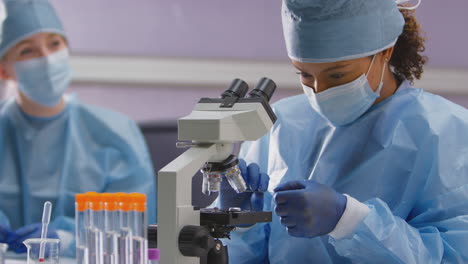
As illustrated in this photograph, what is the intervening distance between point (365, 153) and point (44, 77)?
1.44 m

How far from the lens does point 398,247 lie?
1430 millimetres

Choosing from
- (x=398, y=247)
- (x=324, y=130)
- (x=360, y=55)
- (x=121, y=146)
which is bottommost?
(x=121, y=146)

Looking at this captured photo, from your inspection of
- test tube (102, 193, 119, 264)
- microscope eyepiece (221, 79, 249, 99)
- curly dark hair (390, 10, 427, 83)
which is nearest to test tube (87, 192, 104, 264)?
test tube (102, 193, 119, 264)

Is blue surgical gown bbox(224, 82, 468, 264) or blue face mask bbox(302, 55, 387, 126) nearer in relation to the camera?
blue surgical gown bbox(224, 82, 468, 264)

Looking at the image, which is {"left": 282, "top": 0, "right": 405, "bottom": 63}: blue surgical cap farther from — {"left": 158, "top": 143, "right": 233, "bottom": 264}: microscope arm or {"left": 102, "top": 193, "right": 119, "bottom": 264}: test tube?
{"left": 102, "top": 193, "right": 119, "bottom": 264}: test tube

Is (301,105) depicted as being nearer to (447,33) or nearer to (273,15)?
(273,15)

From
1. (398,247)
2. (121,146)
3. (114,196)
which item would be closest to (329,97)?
(398,247)

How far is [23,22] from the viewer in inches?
102

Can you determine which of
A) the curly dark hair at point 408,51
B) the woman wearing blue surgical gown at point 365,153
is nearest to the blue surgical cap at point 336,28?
→ the woman wearing blue surgical gown at point 365,153

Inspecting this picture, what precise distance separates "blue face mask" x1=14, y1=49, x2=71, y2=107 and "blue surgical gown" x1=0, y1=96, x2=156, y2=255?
3.7 inches

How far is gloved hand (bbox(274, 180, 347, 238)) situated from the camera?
4.40 feet

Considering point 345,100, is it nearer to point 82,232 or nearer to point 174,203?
point 174,203

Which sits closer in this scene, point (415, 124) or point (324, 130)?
point (415, 124)

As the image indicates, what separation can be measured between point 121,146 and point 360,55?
137cm
